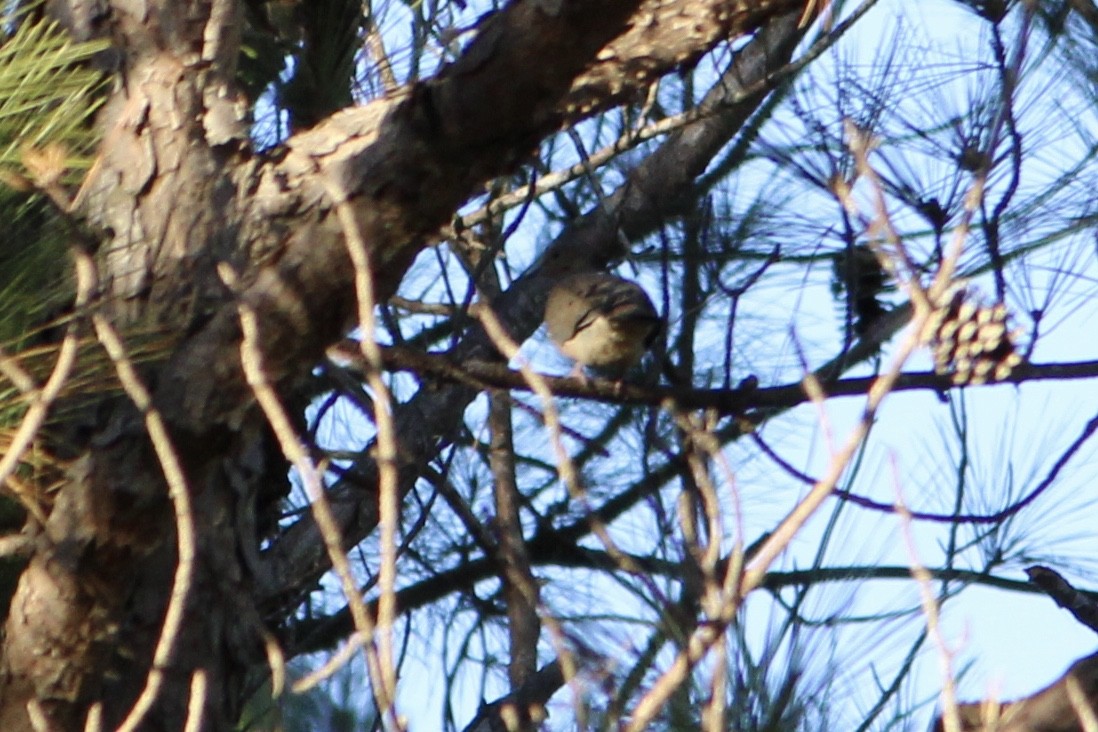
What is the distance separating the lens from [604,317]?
2791 mm

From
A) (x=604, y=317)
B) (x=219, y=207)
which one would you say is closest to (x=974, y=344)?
(x=219, y=207)

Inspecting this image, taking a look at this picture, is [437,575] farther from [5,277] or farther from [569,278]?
[5,277]

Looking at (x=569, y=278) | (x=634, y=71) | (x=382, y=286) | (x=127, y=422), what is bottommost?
(x=127, y=422)

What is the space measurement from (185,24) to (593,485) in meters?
1.67

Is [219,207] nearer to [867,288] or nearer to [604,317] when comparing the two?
[867,288]

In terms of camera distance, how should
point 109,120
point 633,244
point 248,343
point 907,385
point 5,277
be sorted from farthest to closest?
1. point 633,244
2. point 907,385
3. point 109,120
4. point 5,277
5. point 248,343

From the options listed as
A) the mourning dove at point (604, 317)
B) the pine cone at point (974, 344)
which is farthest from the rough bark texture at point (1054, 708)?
the mourning dove at point (604, 317)

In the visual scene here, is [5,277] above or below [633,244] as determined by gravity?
below

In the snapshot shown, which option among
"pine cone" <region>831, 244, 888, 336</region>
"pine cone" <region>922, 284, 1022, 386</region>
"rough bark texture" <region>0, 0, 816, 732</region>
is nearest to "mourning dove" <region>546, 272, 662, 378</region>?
"pine cone" <region>831, 244, 888, 336</region>

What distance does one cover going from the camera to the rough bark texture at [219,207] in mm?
1418

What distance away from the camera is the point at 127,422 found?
4.75ft

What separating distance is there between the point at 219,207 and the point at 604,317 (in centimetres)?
129

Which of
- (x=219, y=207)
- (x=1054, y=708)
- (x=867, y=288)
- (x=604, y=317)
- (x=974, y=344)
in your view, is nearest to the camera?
(x=1054, y=708)

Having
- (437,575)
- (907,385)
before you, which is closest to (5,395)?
(907,385)
